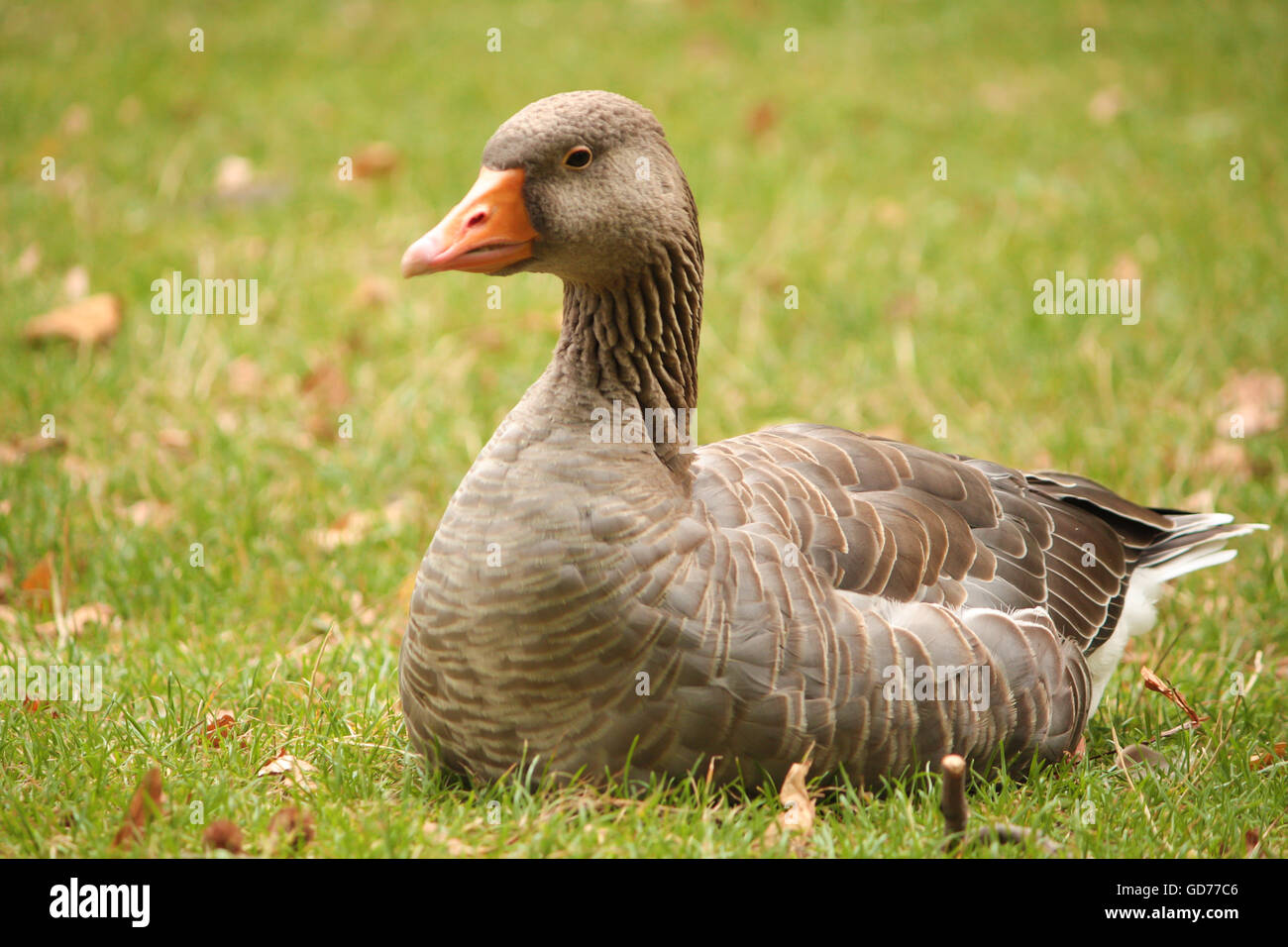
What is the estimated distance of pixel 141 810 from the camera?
11.1 ft

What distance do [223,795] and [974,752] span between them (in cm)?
218

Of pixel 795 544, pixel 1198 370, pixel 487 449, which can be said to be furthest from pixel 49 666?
pixel 1198 370

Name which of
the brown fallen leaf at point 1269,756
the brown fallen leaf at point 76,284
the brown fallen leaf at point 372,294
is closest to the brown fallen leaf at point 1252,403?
the brown fallen leaf at point 1269,756

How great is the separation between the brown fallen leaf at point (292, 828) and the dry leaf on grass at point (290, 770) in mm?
301

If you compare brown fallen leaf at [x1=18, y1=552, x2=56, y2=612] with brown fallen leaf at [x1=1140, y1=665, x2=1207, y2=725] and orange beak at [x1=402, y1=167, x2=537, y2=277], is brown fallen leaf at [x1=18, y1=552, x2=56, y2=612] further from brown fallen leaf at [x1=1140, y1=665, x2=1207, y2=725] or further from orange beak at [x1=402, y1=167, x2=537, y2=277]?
brown fallen leaf at [x1=1140, y1=665, x2=1207, y2=725]

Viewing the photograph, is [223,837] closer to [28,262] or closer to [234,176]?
[28,262]

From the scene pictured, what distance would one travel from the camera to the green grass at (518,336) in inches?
148

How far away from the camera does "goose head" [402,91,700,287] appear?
3.50m

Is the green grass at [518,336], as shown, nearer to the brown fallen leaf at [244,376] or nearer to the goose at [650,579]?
the brown fallen leaf at [244,376]

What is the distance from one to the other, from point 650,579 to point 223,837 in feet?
Answer: 4.24

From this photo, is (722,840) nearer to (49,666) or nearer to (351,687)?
(351,687)

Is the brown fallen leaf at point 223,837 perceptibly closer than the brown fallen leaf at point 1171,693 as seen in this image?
Yes

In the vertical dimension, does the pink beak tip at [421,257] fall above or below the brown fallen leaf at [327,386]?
above
